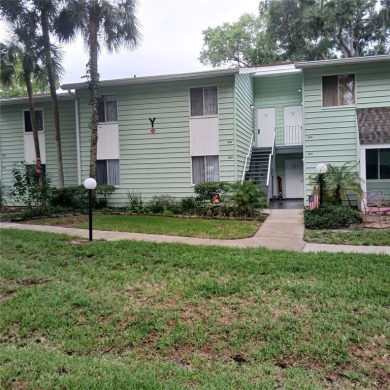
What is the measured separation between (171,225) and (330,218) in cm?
420

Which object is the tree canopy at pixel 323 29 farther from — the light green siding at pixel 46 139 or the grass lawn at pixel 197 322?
the grass lawn at pixel 197 322

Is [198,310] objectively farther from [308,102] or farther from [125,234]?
[308,102]

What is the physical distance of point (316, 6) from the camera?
22688 millimetres

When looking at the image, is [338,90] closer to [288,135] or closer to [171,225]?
[288,135]

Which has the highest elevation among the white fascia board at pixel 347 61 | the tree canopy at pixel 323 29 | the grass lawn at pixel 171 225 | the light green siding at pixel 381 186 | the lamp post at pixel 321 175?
the tree canopy at pixel 323 29

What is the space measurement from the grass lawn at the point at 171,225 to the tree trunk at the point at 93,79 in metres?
2.98

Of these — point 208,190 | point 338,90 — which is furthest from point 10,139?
point 338,90

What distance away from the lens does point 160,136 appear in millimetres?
14031

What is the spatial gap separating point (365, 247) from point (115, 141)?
10483 mm

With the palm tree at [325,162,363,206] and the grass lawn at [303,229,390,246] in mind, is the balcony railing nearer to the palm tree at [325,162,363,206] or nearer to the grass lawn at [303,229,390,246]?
the palm tree at [325,162,363,206]

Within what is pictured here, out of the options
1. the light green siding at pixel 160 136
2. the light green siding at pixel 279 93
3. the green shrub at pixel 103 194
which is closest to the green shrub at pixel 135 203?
the light green siding at pixel 160 136

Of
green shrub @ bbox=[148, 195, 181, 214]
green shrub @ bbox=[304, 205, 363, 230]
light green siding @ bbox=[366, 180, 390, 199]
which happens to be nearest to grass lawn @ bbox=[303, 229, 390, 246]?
green shrub @ bbox=[304, 205, 363, 230]

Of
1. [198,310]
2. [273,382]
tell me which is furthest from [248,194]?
[273,382]

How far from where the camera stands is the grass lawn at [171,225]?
8.58m
